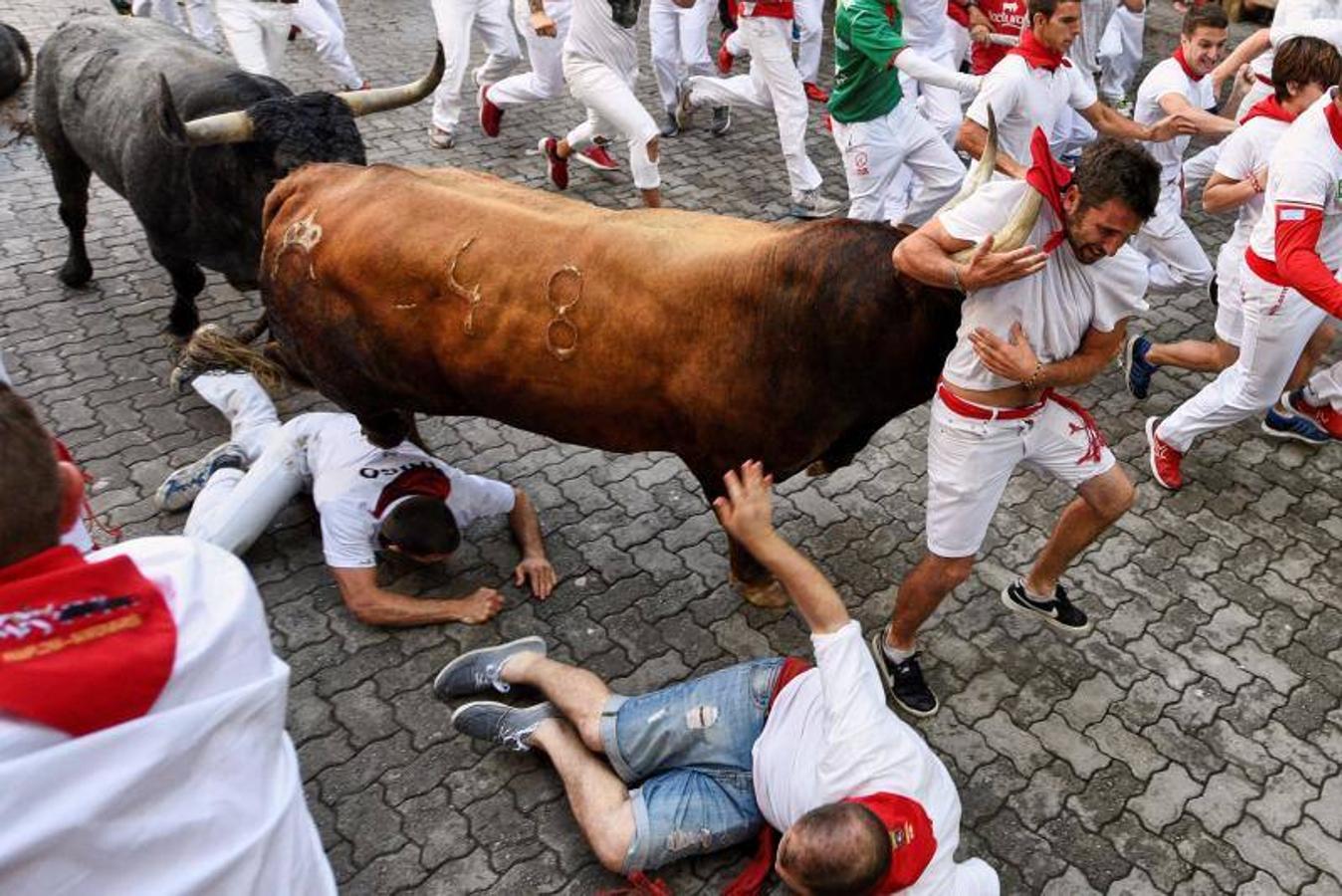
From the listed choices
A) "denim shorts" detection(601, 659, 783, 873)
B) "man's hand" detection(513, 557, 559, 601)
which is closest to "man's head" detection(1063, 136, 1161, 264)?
"denim shorts" detection(601, 659, 783, 873)

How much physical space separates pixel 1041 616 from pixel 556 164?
202 inches

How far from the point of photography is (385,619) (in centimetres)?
433

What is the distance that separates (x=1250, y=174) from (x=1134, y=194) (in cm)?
286

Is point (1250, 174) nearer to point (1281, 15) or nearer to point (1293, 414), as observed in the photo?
point (1293, 414)

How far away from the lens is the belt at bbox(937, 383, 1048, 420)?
359 centimetres

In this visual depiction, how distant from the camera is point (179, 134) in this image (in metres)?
4.65

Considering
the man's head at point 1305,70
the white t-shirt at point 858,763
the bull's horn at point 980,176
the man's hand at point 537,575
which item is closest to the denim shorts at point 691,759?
the white t-shirt at point 858,763

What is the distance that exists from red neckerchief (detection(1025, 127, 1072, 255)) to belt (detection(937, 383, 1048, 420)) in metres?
0.57

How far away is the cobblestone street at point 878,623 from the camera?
11.9 feet

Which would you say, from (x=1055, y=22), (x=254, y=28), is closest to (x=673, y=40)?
(x=254, y=28)

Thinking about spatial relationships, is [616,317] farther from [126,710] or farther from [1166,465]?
[1166,465]

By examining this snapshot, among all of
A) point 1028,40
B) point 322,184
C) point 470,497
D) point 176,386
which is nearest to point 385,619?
point 470,497

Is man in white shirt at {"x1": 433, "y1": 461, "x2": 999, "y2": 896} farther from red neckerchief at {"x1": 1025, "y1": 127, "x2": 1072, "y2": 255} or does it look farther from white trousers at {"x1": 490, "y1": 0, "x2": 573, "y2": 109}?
white trousers at {"x1": 490, "y1": 0, "x2": 573, "y2": 109}

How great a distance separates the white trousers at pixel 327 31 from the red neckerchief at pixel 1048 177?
6983mm
